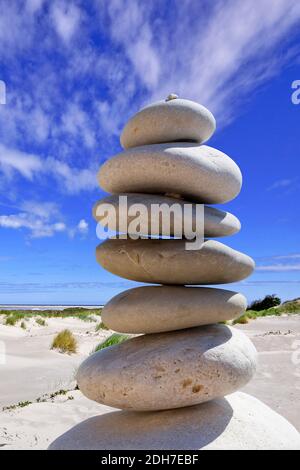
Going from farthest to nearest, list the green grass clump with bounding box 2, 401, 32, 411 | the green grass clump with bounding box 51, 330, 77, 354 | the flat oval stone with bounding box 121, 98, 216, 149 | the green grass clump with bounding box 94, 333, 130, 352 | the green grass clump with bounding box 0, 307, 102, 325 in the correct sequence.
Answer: the green grass clump with bounding box 0, 307, 102, 325, the green grass clump with bounding box 51, 330, 77, 354, the green grass clump with bounding box 94, 333, 130, 352, the green grass clump with bounding box 2, 401, 32, 411, the flat oval stone with bounding box 121, 98, 216, 149

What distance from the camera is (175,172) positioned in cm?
429

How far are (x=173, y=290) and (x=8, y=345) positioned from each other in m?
11.0

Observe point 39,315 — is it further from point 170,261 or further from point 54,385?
point 170,261

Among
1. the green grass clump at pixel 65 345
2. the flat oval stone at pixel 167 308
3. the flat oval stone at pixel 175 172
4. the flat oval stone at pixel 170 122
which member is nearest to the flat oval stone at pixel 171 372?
the flat oval stone at pixel 167 308

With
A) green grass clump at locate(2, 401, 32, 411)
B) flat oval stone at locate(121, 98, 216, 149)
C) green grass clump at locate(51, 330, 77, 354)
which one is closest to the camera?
flat oval stone at locate(121, 98, 216, 149)

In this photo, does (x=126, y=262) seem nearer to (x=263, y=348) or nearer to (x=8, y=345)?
(x=263, y=348)

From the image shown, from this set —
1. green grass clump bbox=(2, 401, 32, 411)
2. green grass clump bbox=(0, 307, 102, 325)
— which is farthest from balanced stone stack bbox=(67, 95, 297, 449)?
green grass clump bbox=(0, 307, 102, 325)

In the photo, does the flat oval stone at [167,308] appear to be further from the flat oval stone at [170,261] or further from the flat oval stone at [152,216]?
the flat oval stone at [152,216]

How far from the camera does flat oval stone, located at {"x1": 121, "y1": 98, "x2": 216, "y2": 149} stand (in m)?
4.64

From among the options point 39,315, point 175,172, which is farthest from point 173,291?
point 39,315

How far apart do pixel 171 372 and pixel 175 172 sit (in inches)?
80.1

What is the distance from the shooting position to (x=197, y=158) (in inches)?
171

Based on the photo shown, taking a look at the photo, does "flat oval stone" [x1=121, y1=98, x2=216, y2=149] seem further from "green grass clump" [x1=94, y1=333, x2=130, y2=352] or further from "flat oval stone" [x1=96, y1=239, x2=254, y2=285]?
"green grass clump" [x1=94, y1=333, x2=130, y2=352]

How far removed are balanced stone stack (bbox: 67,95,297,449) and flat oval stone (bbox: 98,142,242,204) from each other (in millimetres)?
11
